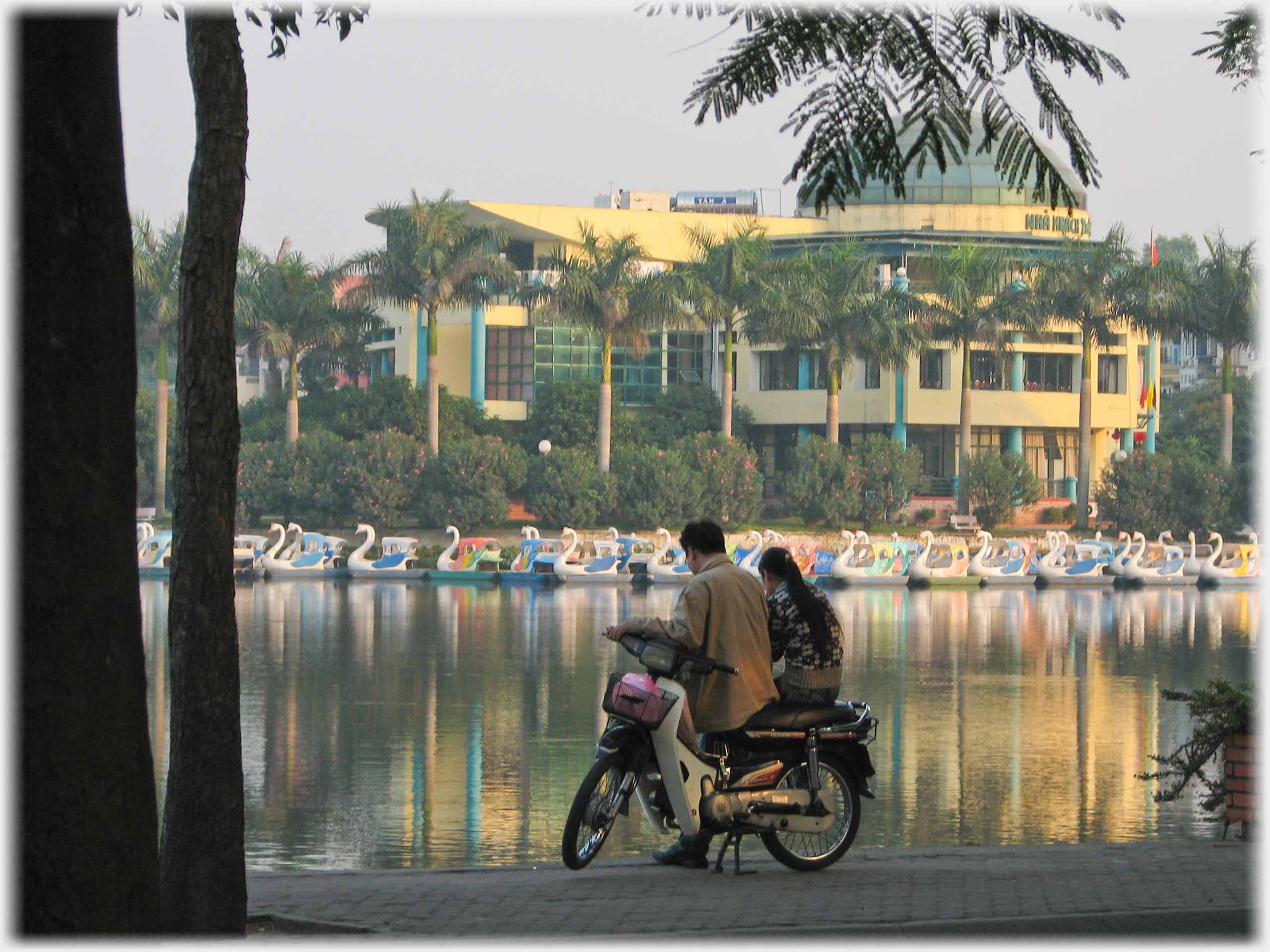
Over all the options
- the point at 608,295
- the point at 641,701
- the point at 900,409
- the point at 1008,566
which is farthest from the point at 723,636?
the point at 900,409

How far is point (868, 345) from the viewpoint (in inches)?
2345

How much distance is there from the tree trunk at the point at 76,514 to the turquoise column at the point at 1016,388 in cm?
6542

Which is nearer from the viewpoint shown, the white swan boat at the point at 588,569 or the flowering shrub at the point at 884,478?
the white swan boat at the point at 588,569

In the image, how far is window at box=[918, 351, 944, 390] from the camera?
2726 inches

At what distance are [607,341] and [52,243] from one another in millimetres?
53063

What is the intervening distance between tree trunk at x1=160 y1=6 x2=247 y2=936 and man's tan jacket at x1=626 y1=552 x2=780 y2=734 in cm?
193

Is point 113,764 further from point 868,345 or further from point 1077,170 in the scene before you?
point 868,345

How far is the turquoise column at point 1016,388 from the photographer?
6931cm

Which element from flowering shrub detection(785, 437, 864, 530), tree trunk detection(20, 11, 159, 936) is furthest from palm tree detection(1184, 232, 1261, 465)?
tree trunk detection(20, 11, 159, 936)

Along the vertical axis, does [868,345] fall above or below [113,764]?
above

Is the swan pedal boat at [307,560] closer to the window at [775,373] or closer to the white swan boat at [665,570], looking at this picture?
the white swan boat at [665,570]

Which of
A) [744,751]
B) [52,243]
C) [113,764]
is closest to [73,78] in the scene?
[52,243]

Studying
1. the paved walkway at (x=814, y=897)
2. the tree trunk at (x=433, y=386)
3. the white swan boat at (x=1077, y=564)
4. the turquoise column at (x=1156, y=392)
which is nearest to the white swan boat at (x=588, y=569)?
the tree trunk at (x=433, y=386)

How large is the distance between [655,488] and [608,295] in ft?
21.2
